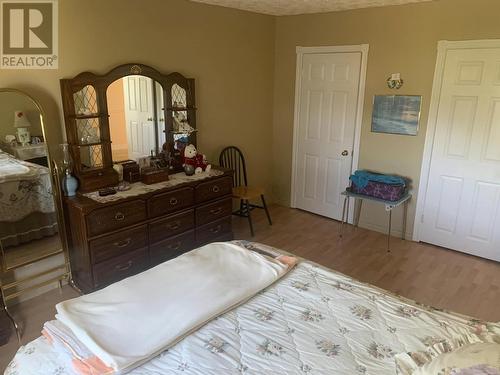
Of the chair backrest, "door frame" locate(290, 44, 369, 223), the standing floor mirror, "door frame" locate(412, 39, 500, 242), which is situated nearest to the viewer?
the standing floor mirror

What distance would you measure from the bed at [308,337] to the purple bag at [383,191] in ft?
6.82

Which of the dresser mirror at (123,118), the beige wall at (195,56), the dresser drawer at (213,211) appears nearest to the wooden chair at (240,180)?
the beige wall at (195,56)

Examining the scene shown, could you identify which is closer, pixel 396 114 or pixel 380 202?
pixel 380 202

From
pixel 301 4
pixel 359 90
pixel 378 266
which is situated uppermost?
pixel 301 4

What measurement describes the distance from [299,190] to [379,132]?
1.28 m

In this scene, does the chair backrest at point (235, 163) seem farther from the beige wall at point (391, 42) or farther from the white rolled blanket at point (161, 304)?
the white rolled blanket at point (161, 304)

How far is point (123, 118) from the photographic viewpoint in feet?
10.7

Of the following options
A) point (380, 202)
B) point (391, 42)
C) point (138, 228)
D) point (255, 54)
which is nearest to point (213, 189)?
point (138, 228)

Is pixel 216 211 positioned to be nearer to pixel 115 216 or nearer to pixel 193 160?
pixel 193 160

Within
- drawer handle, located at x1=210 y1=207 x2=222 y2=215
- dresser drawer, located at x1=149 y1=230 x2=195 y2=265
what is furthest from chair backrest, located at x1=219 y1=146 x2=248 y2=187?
dresser drawer, located at x1=149 y1=230 x2=195 y2=265

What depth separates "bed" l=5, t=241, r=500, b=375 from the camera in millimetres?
1443

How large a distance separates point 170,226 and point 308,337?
1.94m

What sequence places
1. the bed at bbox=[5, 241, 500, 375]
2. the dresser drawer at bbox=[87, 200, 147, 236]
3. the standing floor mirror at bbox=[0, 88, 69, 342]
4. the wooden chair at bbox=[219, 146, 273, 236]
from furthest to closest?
the wooden chair at bbox=[219, 146, 273, 236], the dresser drawer at bbox=[87, 200, 147, 236], the standing floor mirror at bbox=[0, 88, 69, 342], the bed at bbox=[5, 241, 500, 375]

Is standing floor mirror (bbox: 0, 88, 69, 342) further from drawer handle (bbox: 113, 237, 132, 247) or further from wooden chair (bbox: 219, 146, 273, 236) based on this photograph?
wooden chair (bbox: 219, 146, 273, 236)
